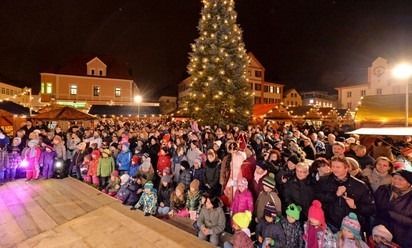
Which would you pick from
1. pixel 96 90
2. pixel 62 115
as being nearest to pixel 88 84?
pixel 96 90

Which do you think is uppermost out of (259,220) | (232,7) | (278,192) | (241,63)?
(232,7)

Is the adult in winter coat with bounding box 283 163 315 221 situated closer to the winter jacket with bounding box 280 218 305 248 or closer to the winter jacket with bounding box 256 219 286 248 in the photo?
the winter jacket with bounding box 280 218 305 248

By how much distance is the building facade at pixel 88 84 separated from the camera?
114 ft

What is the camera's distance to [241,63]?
1900 centimetres

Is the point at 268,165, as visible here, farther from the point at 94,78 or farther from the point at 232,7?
the point at 94,78

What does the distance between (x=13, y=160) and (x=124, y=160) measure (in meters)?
4.40

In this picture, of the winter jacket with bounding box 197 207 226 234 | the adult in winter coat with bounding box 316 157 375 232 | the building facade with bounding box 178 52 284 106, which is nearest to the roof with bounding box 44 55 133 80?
the building facade with bounding box 178 52 284 106

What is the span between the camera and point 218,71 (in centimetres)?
1833

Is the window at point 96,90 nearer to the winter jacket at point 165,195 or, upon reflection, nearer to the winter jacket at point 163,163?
the winter jacket at point 163,163

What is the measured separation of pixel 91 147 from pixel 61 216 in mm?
3984

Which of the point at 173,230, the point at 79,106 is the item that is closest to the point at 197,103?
the point at 173,230

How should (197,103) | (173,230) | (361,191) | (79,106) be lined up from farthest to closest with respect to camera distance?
1. (79,106)
2. (197,103)
3. (173,230)
4. (361,191)

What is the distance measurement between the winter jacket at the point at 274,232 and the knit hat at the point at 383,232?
1.28 meters

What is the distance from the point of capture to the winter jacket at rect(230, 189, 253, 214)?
518cm
